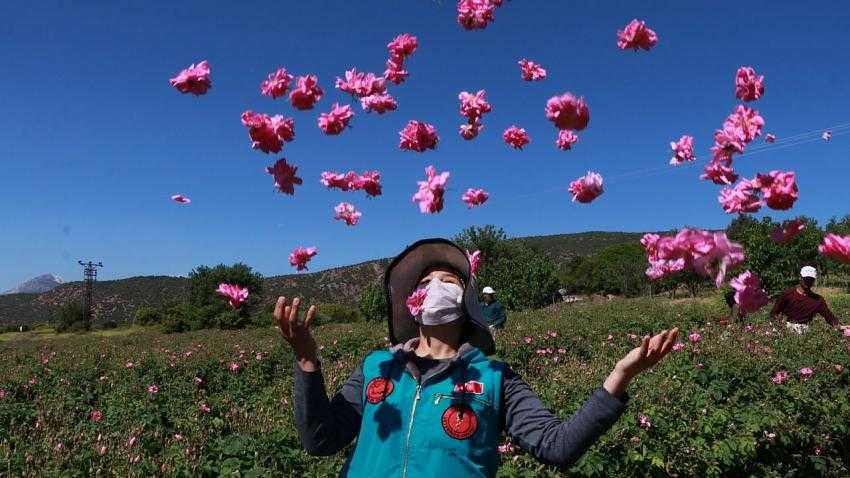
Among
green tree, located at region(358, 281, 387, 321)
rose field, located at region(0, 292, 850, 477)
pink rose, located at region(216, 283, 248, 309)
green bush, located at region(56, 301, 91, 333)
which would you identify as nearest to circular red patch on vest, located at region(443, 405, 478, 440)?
rose field, located at region(0, 292, 850, 477)

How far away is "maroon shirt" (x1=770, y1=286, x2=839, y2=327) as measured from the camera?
792cm

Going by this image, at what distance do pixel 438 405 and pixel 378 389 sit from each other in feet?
0.73

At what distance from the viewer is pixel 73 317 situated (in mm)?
72250

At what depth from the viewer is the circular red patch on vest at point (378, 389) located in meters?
2.08

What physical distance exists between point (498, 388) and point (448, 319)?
307 mm

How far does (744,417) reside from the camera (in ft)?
15.7

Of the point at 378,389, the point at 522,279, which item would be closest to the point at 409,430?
the point at 378,389

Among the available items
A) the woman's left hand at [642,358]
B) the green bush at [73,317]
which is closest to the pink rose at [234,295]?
the woman's left hand at [642,358]

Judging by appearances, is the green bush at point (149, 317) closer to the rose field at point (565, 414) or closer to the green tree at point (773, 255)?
the green tree at point (773, 255)

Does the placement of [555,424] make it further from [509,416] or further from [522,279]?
[522,279]

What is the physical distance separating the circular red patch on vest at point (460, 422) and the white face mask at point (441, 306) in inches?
13.6

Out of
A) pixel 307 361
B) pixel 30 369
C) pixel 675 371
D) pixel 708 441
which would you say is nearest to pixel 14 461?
pixel 307 361

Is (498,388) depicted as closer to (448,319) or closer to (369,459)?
(448,319)

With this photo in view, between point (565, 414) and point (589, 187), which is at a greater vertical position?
point (589, 187)
